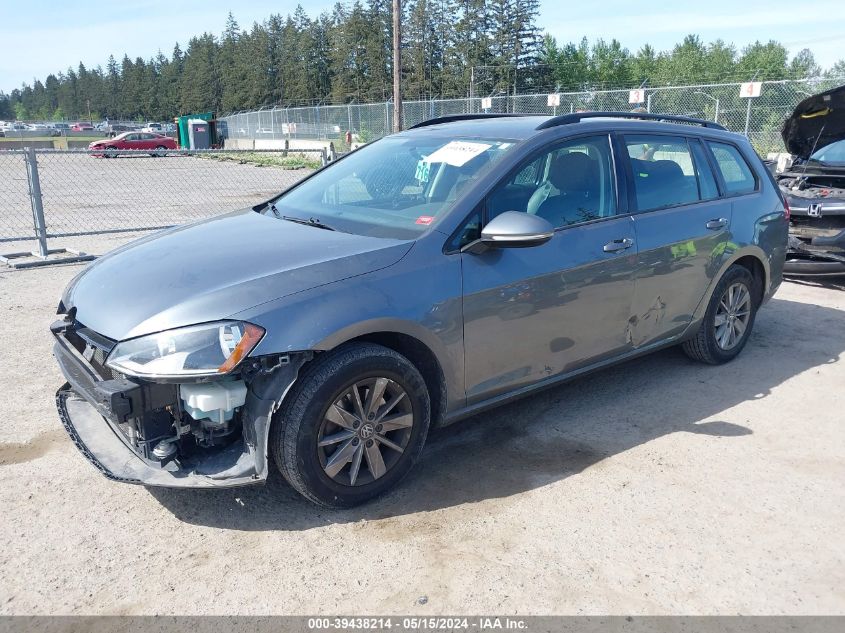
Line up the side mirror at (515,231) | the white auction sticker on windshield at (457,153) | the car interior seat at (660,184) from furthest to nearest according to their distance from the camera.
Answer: the car interior seat at (660,184) < the white auction sticker on windshield at (457,153) < the side mirror at (515,231)

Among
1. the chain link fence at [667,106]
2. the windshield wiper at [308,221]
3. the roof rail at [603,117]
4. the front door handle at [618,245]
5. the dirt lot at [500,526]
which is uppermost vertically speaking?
the chain link fence at [667,106]

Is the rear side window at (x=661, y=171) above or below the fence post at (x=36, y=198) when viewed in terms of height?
above

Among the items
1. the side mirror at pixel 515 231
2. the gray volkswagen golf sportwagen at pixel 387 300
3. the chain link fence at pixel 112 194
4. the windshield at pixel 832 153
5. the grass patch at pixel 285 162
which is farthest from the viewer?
the grass patch at pixel 285 162

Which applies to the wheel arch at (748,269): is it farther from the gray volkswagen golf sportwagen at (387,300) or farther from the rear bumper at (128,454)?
the rear bumper at (128,454)

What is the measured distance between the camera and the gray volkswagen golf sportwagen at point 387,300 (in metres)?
2.92

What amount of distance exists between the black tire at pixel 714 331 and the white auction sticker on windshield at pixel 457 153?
7.19 ft

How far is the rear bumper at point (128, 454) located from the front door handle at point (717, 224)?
11.3 ft

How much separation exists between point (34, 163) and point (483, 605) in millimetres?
8470

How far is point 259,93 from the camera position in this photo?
95.2 meters

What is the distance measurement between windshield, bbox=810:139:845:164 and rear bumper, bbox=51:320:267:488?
7.94m

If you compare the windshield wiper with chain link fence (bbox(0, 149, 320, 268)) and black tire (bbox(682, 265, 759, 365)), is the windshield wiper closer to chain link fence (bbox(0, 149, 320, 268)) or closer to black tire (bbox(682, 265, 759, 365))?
black tire (bbox(682, 265, 759, 365))

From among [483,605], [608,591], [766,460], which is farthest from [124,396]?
[766,460]

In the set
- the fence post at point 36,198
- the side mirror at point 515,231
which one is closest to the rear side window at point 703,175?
the side mirror at point 515,231

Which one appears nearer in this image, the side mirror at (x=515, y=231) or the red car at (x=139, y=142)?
the side mirror at (x=515, y=231)
